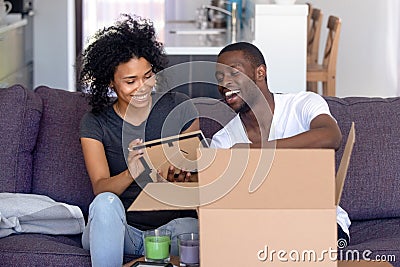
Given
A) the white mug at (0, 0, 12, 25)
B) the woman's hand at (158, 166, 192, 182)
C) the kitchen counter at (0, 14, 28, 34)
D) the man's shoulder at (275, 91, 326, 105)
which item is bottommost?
the woman's hand at (158, 166, 192, 182)

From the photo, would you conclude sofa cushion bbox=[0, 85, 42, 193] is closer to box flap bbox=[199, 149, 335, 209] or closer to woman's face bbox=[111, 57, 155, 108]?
woman's face bbox=[111, 57, 155, 108]

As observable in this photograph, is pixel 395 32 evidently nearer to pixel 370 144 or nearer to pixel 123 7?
pixel 123 7

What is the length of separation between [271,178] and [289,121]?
→ 0.60m

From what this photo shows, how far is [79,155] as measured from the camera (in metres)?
2.87

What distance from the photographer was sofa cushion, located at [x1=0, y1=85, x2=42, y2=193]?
280 cm

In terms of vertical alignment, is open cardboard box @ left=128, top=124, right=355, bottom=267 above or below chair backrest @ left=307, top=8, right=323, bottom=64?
below

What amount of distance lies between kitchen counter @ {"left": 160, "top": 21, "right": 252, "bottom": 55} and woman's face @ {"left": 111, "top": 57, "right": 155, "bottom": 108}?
2.49 metres

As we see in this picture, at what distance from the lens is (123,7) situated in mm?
8555

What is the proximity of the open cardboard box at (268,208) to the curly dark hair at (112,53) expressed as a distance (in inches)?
30.2

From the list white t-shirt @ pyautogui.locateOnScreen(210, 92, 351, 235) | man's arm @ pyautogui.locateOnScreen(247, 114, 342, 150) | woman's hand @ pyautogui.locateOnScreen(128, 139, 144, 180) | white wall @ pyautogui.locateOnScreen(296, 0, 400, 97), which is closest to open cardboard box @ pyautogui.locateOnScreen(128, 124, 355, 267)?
man's arm @ pyautogui.locateOnScreen(247, 114, 342, 150)

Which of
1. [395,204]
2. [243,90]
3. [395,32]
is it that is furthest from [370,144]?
[395,32]

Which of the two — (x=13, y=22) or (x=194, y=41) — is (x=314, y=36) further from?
(x=13, y=22)

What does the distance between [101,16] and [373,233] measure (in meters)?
6.11

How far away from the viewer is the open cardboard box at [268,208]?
1.93 metres
